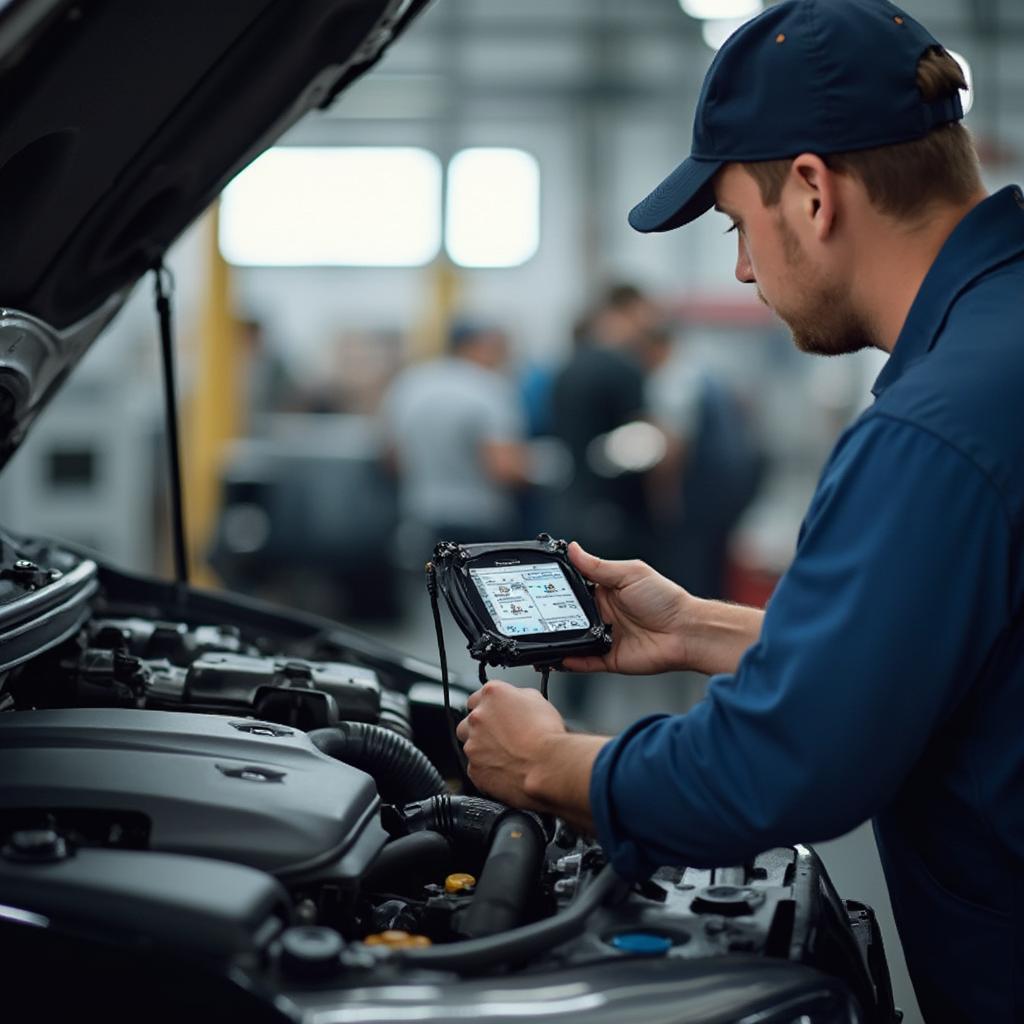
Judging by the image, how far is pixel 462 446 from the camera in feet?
20.0

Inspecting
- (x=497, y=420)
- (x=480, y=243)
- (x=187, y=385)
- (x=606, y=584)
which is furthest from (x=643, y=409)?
(x=480, y=243)

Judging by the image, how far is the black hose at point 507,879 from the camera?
1.32m

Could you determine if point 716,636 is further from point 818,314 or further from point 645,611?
point 818,314

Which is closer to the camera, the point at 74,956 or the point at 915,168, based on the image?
the point at 74,956

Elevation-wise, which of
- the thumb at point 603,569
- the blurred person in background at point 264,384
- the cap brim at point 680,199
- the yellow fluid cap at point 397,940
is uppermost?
the cap brim at point 680,199

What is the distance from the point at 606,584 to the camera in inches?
69.1

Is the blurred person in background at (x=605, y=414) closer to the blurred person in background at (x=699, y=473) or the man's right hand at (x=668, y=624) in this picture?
the blurred person in background at (x=699, y=473)

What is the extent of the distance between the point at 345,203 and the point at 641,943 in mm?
11252

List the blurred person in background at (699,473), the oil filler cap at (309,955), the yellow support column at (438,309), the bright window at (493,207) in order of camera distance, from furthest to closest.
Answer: the bright window at (493,207) < the yellow support column at (438,309) < the blurred person in background at (699,473) < the oil filler cap at (309,955)

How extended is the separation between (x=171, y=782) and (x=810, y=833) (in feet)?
2.02

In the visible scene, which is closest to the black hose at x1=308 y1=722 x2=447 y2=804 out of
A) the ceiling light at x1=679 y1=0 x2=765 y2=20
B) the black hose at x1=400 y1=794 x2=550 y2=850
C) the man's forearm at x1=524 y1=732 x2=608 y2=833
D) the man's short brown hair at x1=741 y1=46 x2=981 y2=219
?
the black hose at x1=400 y1=794 x2=550 y2=850

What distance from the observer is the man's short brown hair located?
1.31 metres

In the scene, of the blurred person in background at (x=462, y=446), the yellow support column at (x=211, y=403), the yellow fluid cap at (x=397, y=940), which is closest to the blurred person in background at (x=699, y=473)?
the blurred person in background at (x=462, y=446)

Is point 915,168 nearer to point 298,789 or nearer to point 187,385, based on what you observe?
point 298,789
